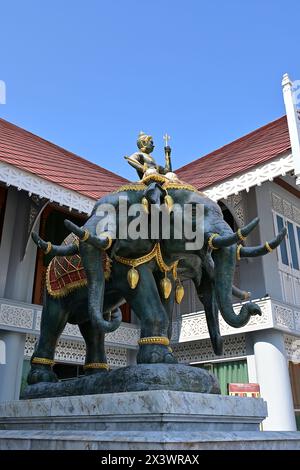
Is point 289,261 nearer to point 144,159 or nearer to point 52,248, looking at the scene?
point 144,159

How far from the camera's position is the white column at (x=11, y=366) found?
279 inches

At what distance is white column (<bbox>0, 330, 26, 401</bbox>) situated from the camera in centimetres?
708

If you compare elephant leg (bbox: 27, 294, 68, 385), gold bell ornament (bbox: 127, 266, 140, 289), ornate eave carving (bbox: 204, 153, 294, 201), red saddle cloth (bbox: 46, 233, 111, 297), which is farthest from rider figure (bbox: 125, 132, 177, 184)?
ornate eave carving (bbox: 204, 153, 294, 201)

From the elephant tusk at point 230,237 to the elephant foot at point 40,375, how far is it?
139cm

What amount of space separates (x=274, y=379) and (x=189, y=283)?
2.76 m

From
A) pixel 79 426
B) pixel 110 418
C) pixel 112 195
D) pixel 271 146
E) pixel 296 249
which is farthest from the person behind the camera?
pixel 296 249

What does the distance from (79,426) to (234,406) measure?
74 centimetres

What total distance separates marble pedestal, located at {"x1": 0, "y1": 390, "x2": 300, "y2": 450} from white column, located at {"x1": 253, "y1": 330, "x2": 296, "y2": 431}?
5414mm

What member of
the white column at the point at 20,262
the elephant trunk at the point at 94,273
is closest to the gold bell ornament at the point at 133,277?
the elephant trunk at the point at 94,273

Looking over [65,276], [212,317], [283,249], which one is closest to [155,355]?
[212,317]

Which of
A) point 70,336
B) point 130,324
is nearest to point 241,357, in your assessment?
point 130,324

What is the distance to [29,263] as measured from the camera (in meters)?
8.16

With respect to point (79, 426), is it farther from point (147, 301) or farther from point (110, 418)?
point (147, 301)

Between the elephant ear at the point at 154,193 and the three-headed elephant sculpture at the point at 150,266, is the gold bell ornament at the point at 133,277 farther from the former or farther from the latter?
the elephant ear at the point at 154,193
